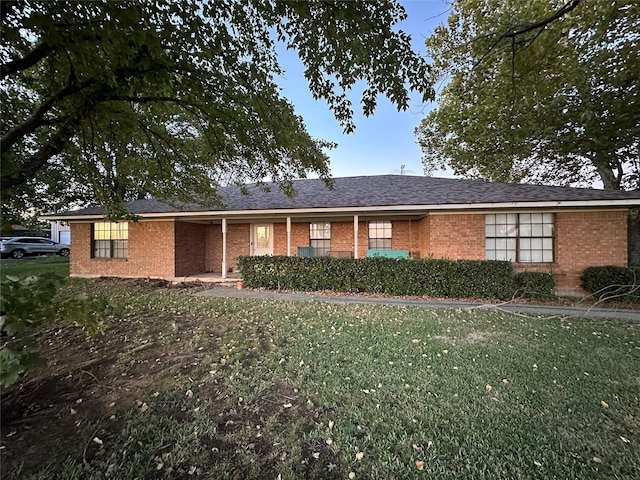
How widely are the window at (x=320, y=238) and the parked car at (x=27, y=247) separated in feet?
78.6

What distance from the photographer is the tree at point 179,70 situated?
7.92ft

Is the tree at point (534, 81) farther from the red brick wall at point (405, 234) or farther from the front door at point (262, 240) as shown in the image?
the front door at point (262, 240)

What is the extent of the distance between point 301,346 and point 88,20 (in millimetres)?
4393

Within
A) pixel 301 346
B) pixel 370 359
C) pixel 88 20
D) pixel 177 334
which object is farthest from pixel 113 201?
pixel 370 359

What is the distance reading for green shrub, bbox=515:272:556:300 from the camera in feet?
24.4

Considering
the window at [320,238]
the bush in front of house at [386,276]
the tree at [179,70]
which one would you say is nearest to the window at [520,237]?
the bush in front of house at [386,276]

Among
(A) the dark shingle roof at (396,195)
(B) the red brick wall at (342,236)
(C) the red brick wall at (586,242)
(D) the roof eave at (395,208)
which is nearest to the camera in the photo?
(D) the roof eave at (395,208)

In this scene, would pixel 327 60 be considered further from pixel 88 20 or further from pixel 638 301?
pixel 638 301

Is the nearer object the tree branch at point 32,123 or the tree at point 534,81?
the tree branch at point 32,123

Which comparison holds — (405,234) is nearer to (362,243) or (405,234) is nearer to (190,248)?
(362,243)

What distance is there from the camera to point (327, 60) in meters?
3.59

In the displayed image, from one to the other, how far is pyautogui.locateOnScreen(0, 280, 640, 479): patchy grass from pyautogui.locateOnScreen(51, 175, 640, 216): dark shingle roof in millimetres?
4983

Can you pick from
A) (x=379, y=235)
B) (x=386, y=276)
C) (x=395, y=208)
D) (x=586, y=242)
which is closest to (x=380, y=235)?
(x=379, y=235)

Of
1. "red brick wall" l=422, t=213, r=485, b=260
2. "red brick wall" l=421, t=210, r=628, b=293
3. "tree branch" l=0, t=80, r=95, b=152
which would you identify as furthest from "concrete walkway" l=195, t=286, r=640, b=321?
"tree branch" l=0, t=80, r=95, b=152
